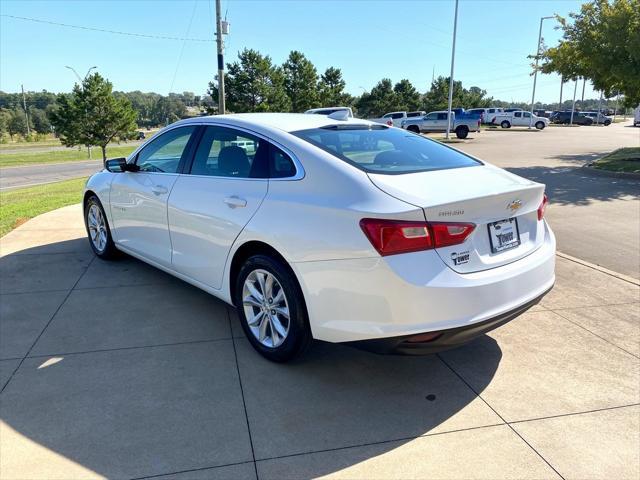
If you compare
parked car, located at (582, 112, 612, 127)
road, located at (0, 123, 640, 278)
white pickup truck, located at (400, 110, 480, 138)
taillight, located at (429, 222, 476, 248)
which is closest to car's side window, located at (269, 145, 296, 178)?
taillight, located at (429, 222, 476, 248)

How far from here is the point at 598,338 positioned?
3.83 metres

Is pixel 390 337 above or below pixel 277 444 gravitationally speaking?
above

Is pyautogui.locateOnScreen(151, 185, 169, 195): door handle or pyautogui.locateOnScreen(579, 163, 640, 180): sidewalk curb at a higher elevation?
pyautogui.locateOnScreen(151, 185, 169, 195): door handle

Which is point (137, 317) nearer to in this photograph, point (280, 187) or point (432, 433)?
point (280, 187)

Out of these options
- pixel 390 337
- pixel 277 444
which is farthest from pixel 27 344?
pixel 390 337

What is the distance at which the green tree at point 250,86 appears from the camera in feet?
128

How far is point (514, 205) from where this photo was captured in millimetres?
3037

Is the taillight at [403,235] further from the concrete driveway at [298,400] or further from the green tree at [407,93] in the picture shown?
the green tree at [407,93]

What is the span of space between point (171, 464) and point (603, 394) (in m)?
2.60

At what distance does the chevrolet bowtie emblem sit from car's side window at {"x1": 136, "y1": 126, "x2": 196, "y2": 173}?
2.69 metres

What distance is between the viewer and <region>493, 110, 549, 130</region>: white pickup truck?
46.2m

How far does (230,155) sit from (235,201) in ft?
1.69

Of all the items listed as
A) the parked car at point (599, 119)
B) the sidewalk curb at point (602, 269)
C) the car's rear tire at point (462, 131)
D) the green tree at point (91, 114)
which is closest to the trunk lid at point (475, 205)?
the sidewalk curb at point (602, 269)

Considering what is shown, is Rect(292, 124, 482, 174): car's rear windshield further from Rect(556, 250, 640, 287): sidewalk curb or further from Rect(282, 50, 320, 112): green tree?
Rect(282, 50, 320, 112): green tree
